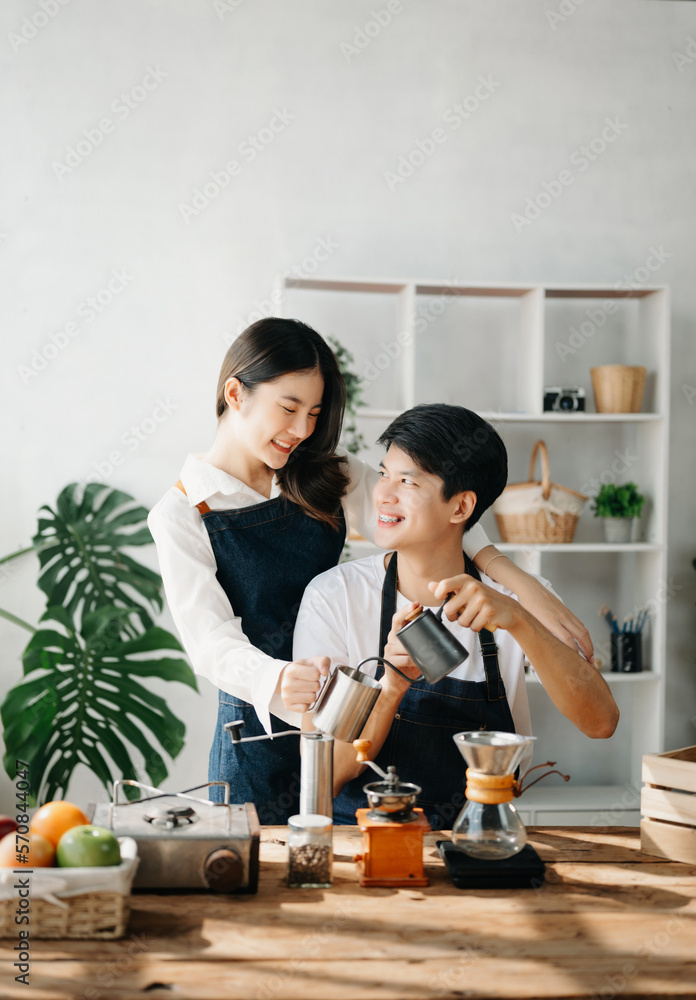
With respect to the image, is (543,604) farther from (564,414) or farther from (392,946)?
(564,414)

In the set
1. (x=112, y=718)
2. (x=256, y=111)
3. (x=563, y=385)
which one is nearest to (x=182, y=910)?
(x=112, y=718)

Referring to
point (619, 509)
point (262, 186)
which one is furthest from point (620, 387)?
point (262, 186)

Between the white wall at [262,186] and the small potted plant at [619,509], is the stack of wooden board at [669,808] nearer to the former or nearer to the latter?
the small potted plant at [619,509]

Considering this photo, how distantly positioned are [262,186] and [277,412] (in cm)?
187

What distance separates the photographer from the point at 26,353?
131 inches

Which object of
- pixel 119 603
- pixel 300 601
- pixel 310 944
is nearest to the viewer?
pixel 310 944

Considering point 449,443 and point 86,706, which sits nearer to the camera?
point 449,443

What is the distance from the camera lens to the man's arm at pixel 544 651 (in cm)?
154

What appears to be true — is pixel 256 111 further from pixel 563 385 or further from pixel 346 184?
pixel 563 385

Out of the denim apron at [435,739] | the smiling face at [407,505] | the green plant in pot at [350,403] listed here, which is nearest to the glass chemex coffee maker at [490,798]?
the denim apron at [435,739]

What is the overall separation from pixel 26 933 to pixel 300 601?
0.99m

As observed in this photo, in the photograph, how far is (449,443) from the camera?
A: 6.12 ft

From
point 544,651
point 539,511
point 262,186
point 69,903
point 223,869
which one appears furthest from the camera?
point 262,186

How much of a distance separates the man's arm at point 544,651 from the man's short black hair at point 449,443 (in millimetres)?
275
